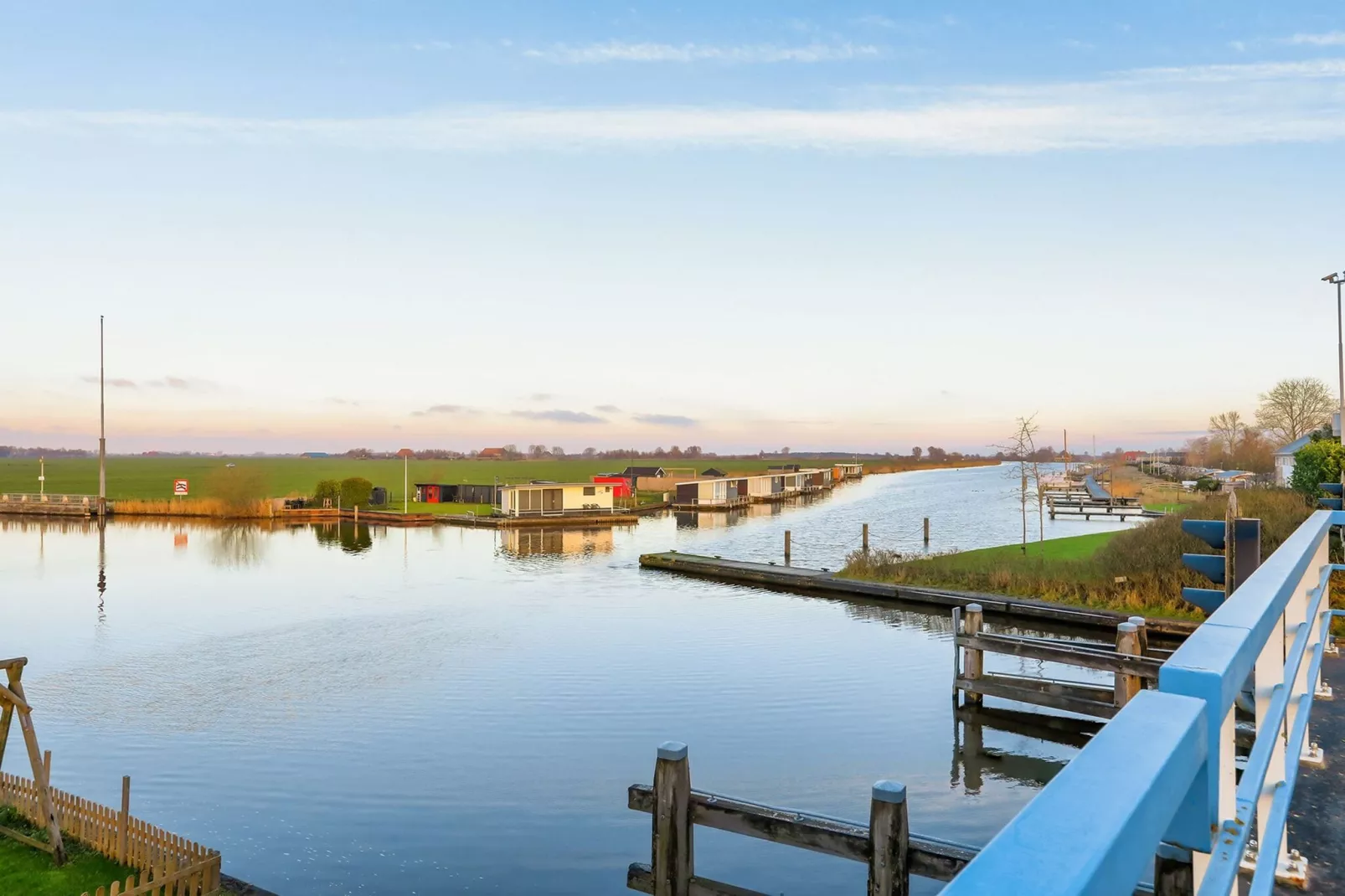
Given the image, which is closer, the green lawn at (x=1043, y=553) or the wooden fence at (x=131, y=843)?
the wooden fence at (x=131, y=843)

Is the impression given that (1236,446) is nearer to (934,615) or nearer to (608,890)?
(934,615)

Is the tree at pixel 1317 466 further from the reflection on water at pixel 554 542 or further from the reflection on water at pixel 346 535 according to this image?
the reflection on water at pixel 346 535

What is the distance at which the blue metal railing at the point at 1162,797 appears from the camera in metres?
0.77

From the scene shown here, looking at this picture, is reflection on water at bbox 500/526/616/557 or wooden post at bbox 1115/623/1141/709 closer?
A: wooden post at bbox 1115/623/1141/709

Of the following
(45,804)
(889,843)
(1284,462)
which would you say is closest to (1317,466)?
(889,843)

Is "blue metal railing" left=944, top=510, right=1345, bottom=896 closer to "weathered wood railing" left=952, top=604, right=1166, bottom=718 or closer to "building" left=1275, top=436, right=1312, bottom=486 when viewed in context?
"weathered wood railing" left=952, top=604, right=1166, bottom=718

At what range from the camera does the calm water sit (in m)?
12.7

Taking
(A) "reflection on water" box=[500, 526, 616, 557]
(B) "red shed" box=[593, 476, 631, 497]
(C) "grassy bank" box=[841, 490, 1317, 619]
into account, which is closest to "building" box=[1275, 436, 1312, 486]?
(C) "grassy bank" box=[841, 490, 1317, 619]

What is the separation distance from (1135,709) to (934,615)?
93.1 ft

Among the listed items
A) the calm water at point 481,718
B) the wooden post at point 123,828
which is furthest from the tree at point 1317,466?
the wooden post at point 123,828

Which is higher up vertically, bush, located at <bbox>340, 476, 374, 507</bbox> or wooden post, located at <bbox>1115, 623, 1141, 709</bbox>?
bush, located at <bbox>340, 476, 374, 507</bbox>

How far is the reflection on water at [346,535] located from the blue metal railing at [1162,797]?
50316mm

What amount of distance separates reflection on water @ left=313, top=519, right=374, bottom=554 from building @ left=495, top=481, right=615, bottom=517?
9849 millimetres

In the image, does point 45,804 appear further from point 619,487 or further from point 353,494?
point 619,487
